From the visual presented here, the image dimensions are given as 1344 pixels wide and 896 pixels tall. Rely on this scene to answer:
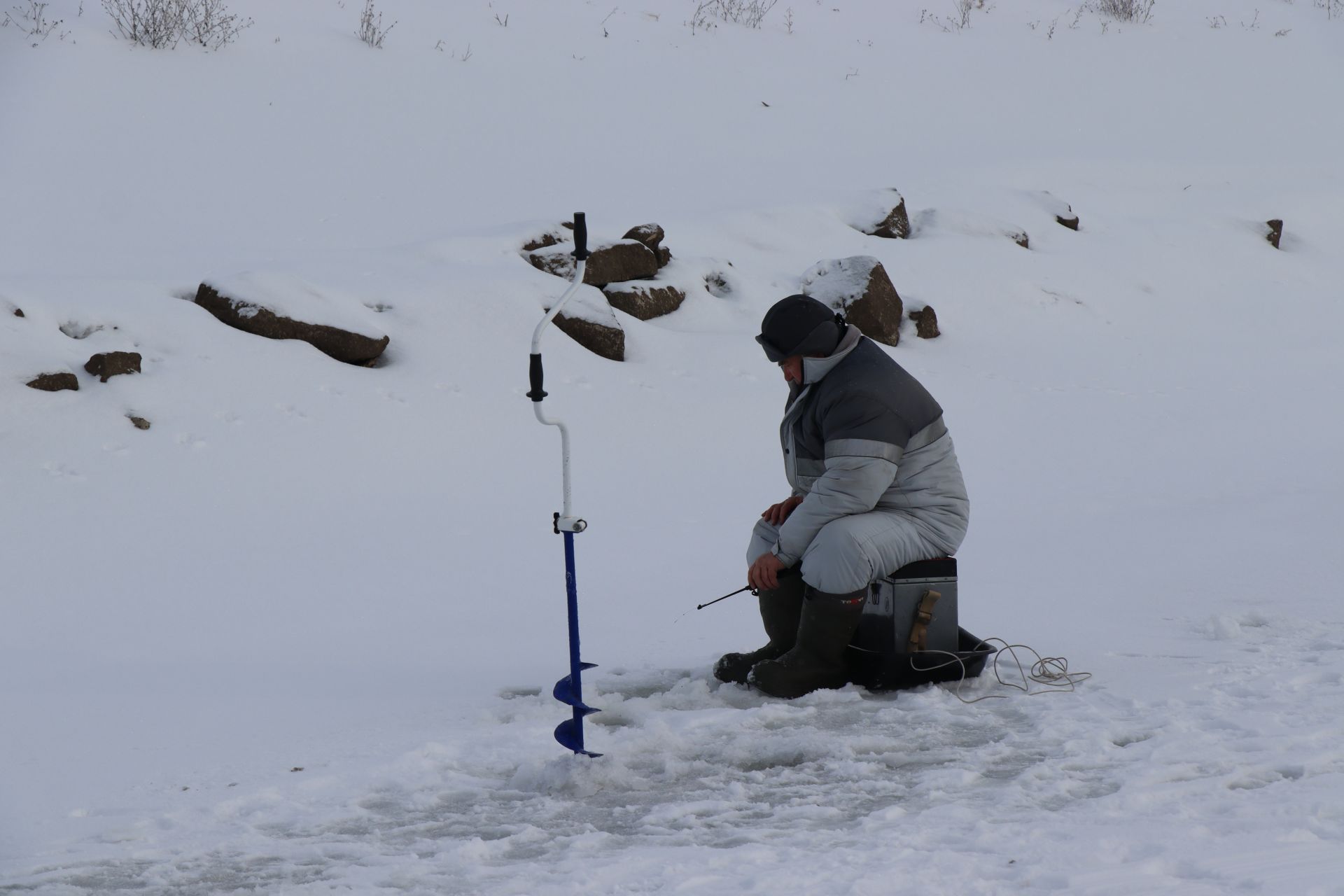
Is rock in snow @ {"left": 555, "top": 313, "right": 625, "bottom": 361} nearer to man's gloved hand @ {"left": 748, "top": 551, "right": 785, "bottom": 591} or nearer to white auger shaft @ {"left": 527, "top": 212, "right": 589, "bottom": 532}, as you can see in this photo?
man's gloved hand @ {"left": 748, "top": 551, "right": 785, "bottom": 591}

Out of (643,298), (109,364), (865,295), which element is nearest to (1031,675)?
(109,364)

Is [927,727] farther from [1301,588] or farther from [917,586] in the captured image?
[1301,588]

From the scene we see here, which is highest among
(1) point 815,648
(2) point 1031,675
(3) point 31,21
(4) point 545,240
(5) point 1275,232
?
(3) point 31,21

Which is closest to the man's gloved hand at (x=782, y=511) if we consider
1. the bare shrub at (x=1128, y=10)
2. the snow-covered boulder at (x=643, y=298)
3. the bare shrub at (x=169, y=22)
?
the snow-covered boulder at (x=643, y=298)

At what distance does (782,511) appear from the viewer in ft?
14.8

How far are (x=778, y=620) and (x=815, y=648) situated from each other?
0.26 m

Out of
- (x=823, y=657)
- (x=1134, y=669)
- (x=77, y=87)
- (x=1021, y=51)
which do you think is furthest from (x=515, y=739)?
(x=1021, y=51)

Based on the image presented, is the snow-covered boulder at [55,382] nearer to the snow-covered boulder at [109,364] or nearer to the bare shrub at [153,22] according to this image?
the snow-covered boulder at [109,364]

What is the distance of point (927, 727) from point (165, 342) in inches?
222

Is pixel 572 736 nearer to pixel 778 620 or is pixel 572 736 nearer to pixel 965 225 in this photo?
pixel 778 620

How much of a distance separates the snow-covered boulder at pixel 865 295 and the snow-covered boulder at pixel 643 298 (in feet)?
4.02

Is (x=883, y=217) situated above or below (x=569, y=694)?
above

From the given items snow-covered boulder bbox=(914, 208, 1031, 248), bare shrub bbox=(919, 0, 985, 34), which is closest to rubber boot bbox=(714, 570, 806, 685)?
snow-covered boulder bbox=(914, 208, 1031, 248)

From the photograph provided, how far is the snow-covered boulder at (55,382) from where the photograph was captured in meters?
7.07
